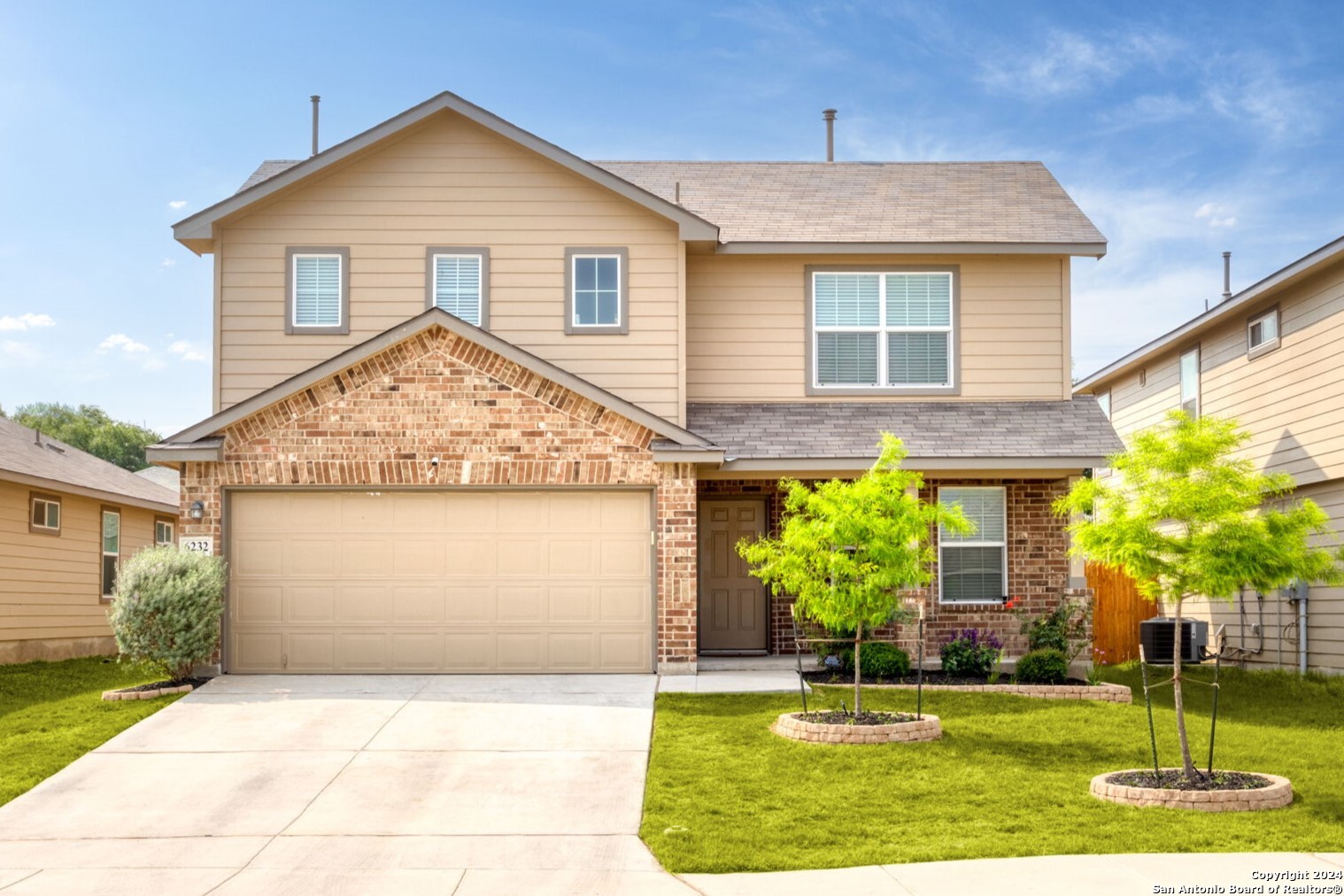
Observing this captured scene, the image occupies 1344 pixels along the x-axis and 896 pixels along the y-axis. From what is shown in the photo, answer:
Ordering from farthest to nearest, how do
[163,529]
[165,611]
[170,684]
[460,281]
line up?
1. [163,529]
2. [460,281]
3. [170,684]
4. [165,611]

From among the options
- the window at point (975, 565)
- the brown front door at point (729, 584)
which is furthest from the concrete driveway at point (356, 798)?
the window at point (975, 565)

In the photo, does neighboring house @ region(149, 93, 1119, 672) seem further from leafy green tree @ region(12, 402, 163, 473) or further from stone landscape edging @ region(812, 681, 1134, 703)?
leafy green tree @ region(12, 402, 163, 473)

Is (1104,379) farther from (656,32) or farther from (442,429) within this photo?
(442,429)

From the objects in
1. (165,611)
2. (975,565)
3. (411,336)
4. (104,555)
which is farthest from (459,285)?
(104,555)

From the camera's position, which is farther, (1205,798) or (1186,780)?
(1186,780)

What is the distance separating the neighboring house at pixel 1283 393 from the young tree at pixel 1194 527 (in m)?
5.66

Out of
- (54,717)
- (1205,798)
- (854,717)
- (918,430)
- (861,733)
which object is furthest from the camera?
(918,430)

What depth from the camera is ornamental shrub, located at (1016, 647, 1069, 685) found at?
15500 mm

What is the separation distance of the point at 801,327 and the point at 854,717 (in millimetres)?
7030

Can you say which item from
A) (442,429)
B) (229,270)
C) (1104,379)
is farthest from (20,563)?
(1104,379)

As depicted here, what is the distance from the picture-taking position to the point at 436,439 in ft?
51.8

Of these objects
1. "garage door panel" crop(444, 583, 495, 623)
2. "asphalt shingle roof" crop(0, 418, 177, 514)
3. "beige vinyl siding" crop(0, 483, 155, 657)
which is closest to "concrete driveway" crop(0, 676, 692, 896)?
"garage door panel" crop(444, 583, 495, 623)

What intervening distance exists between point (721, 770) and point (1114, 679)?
8397mm

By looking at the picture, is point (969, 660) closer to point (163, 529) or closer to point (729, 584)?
point (729, 584)
